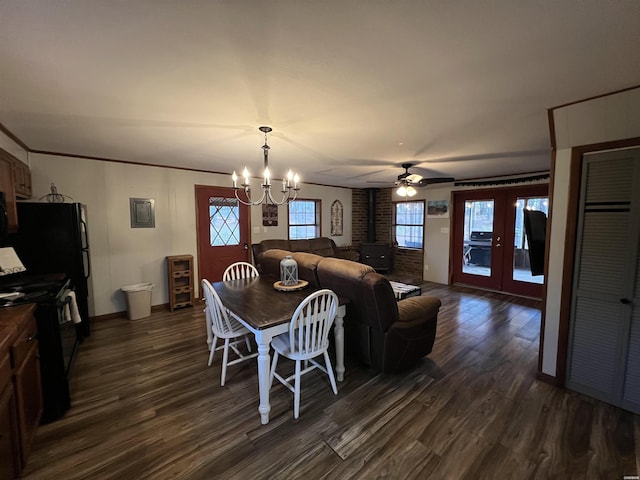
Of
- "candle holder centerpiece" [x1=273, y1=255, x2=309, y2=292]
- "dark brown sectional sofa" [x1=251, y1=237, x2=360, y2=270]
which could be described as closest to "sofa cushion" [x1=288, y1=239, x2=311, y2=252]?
"dark brown sectional sofa" [x1=251, y1=237, x2=360, y2=270]

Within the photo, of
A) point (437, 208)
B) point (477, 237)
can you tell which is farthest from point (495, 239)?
point (437, 208)

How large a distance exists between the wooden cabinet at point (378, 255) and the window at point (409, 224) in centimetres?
50

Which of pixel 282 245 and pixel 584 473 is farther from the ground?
pixel 282 245

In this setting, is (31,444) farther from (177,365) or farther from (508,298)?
(508,298)

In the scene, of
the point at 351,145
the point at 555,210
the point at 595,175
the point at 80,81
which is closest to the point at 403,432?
the point at 555,210

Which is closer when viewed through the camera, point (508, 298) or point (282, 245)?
point (508, 298)

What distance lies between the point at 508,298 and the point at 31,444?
6324mm

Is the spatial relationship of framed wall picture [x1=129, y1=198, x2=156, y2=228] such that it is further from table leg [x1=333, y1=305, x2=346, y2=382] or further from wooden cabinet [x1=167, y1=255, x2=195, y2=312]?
table leg [x1=333, y1=305, x2=346, y2=382]

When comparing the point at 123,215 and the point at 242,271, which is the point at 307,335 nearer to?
the point at 242,271

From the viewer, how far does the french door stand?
4996mm

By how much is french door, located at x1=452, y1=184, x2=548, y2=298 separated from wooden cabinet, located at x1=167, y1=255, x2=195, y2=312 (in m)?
5.40

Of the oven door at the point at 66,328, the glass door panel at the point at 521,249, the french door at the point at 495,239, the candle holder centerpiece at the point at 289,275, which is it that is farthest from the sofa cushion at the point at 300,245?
the glass door panel at the point at 521,249

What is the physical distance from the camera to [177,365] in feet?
9.02

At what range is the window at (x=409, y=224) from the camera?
21.8 ft
